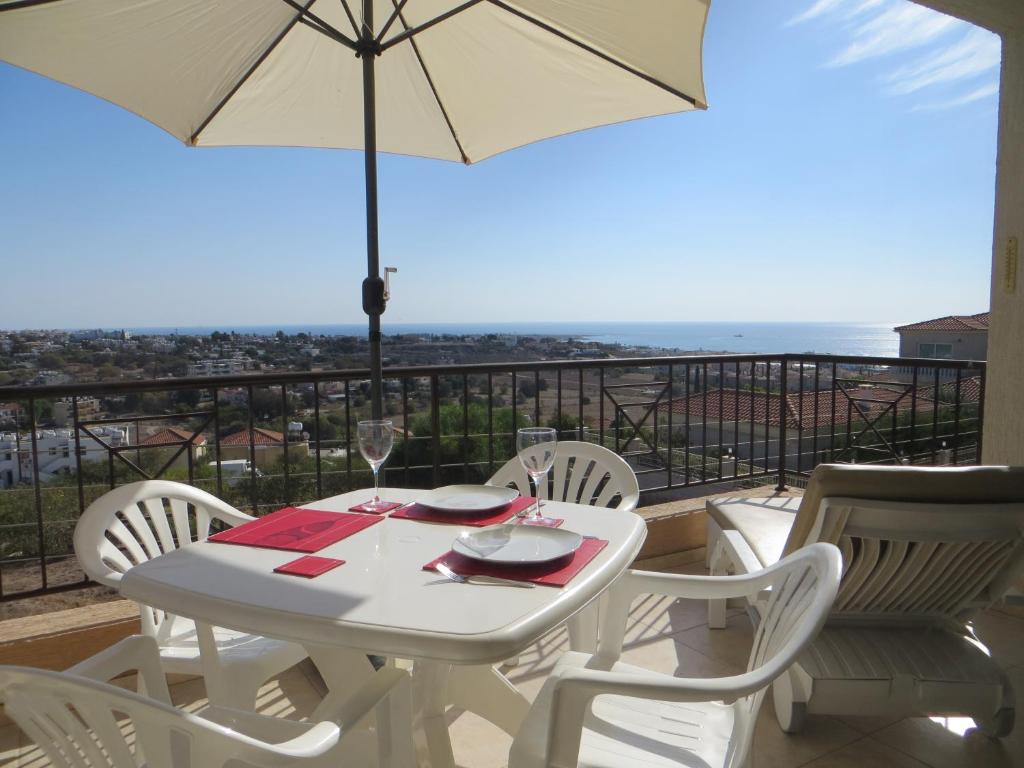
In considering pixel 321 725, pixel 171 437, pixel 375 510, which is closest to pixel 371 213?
pixel 375 510

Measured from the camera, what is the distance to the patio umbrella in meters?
2.07

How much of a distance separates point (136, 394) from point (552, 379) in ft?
7.02

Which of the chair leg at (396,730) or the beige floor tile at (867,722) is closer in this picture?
the chair leg at (396,730)

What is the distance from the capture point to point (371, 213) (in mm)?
2316

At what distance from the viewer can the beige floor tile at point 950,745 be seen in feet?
6.27

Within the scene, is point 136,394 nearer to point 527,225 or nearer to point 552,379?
point 552,379

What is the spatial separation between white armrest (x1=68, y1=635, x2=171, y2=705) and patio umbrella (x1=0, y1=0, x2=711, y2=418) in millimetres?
1291

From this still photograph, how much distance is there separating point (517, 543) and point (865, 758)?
1.49m

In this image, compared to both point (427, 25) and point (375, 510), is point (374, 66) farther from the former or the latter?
point (375, 510)

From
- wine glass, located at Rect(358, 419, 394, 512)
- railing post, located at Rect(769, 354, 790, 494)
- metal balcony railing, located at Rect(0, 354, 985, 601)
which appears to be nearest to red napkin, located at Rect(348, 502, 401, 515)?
wine glass, located at Rect(358, 419, 394, 512)

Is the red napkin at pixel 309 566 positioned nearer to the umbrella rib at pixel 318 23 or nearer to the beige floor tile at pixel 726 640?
the umbrella rib at pixel 318 23


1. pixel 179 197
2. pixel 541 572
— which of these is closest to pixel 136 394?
pixel 541 572

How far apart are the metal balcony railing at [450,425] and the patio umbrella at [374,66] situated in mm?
946

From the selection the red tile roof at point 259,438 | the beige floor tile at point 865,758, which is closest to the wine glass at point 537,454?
the beige floor tile at point 865,758
